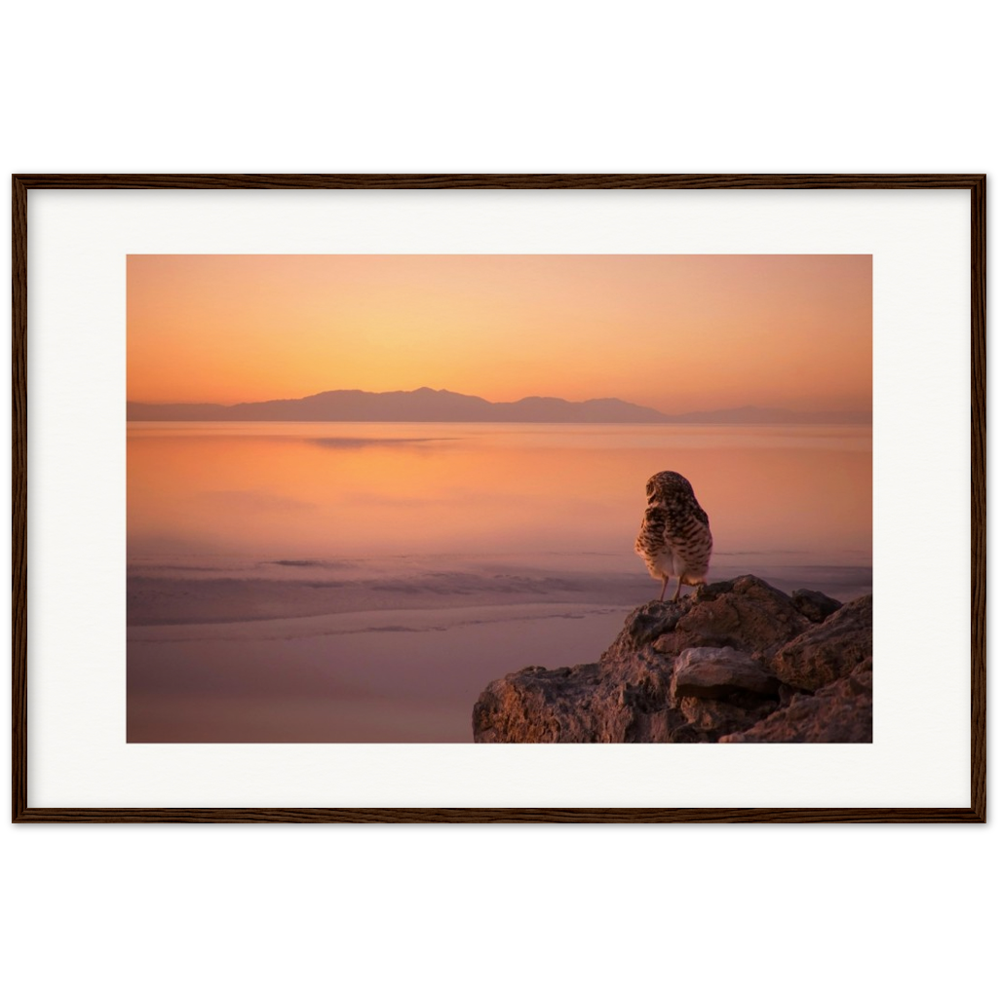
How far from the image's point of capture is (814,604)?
112 inches

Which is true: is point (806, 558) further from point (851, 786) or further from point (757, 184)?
point (757, 184)

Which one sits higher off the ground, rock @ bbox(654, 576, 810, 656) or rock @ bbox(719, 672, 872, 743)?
rock @ bbox(654, 576, 810, 656)

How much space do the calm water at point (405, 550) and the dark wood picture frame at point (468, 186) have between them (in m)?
0.21

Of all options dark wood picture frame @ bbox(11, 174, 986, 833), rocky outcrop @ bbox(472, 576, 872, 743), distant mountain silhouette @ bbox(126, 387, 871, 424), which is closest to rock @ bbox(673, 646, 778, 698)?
rocky outcrop @ bbox(472, 576, 872, 743)

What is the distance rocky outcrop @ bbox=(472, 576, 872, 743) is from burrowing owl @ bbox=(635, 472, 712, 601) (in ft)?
0.47

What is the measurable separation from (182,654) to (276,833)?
1.67 feet

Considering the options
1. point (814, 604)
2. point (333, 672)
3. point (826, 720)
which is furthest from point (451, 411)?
point (826, 720)

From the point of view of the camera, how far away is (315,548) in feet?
9.25

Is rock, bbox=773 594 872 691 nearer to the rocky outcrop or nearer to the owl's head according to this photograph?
the rocky outcrop

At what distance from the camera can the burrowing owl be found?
9.28 feet

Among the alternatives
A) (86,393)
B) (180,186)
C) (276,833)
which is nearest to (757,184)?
(180,186)

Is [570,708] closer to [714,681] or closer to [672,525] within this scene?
[714,681]

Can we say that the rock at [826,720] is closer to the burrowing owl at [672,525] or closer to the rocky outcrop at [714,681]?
the rocky outcrop at [714,681]

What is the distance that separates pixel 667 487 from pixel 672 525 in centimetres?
10
